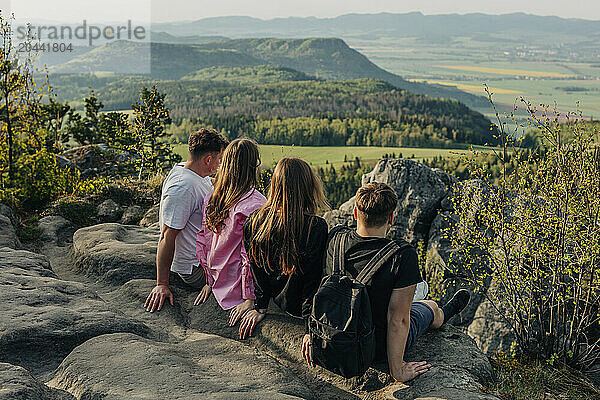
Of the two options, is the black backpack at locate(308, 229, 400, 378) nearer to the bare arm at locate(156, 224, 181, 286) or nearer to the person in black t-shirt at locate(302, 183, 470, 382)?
the person in black t-shirt at locate(302, 183, 470, 382)

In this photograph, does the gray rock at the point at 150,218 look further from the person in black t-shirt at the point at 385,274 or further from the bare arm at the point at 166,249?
the person in black t-shirt at the point at 385,274

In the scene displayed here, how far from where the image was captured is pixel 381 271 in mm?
4984

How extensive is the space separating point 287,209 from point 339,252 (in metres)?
0.78

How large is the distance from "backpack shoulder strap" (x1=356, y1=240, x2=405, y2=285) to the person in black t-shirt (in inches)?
1.3

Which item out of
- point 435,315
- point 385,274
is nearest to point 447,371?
point 435,315

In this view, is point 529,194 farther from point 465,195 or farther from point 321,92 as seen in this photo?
point 321,92

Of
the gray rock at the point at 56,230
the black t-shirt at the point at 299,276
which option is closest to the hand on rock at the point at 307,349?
the black t-shirt at the point at 299,276

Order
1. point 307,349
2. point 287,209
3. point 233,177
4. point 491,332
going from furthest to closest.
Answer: point 491,332, point 233,177, point 287,209, point 307,349

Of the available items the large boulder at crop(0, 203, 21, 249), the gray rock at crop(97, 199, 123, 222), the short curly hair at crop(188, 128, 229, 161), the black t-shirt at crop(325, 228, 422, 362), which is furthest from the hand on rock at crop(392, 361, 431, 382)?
the gray rock at crop(97, 199, 123, 222)

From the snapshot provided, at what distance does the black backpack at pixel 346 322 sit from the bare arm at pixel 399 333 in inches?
8.3

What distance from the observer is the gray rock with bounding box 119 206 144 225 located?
12888mm

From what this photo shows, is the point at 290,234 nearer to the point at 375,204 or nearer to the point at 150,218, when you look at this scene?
the point at 375,204

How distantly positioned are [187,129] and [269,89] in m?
64.8

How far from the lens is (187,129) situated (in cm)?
11344
